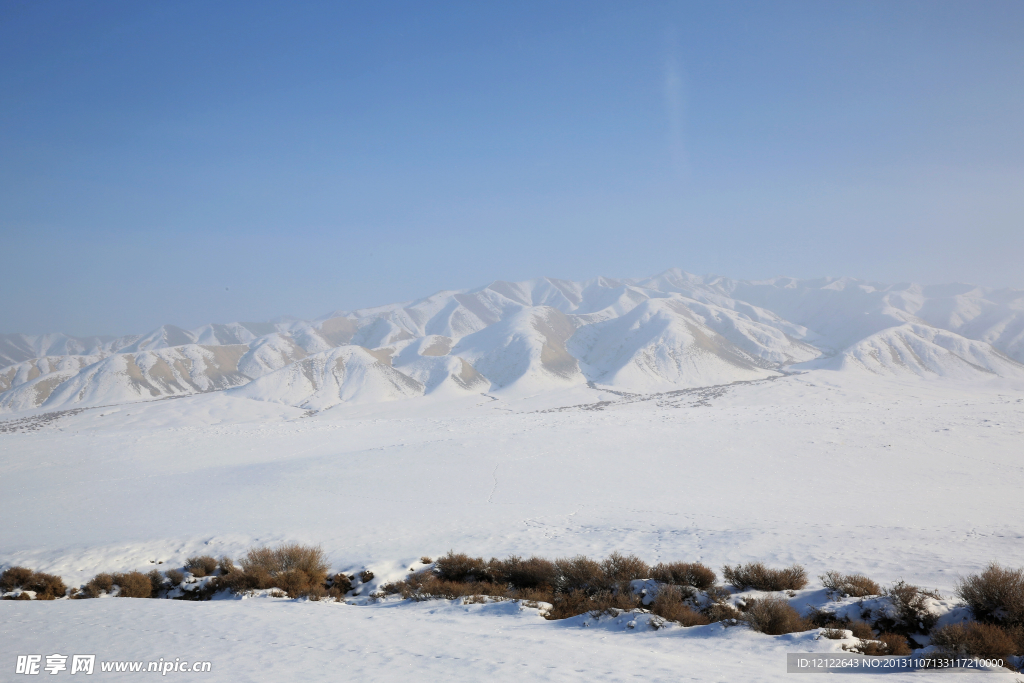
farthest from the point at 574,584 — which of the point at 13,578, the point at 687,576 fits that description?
the point at 13,578

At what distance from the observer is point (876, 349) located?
78875 millimetres

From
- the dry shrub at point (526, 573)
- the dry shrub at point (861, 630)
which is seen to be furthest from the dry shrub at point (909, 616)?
the dry shrub at point (526, 573)

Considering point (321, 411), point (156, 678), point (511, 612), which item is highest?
point (156, 678)

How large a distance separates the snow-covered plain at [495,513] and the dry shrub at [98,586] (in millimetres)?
1369

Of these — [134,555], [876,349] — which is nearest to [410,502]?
[134,555]

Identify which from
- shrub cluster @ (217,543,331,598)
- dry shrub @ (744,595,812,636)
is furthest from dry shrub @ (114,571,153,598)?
dry shrub @ (744,595,812,636)

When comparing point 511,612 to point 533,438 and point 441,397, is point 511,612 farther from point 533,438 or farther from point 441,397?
point 441,397

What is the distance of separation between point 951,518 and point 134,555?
23179 millimetres

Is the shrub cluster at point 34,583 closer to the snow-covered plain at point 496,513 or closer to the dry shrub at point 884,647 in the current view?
the snow-covered plain at point 496,513

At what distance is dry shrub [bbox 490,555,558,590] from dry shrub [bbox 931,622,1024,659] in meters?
6.17

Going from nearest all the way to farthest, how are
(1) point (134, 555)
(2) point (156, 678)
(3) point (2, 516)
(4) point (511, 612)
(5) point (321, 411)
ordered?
(2) point (156, 678)
(4) point (511, 612)
(1) point (134, 555)
(3) point (2, 516)
(5) point (321, 411)

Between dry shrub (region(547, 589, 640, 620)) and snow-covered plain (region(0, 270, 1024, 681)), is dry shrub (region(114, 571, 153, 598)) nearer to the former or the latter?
snow-covered plain (region(0, 270, 1024, 681))

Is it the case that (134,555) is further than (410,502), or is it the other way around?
(410,502)

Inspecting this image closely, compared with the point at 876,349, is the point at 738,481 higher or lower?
lower
